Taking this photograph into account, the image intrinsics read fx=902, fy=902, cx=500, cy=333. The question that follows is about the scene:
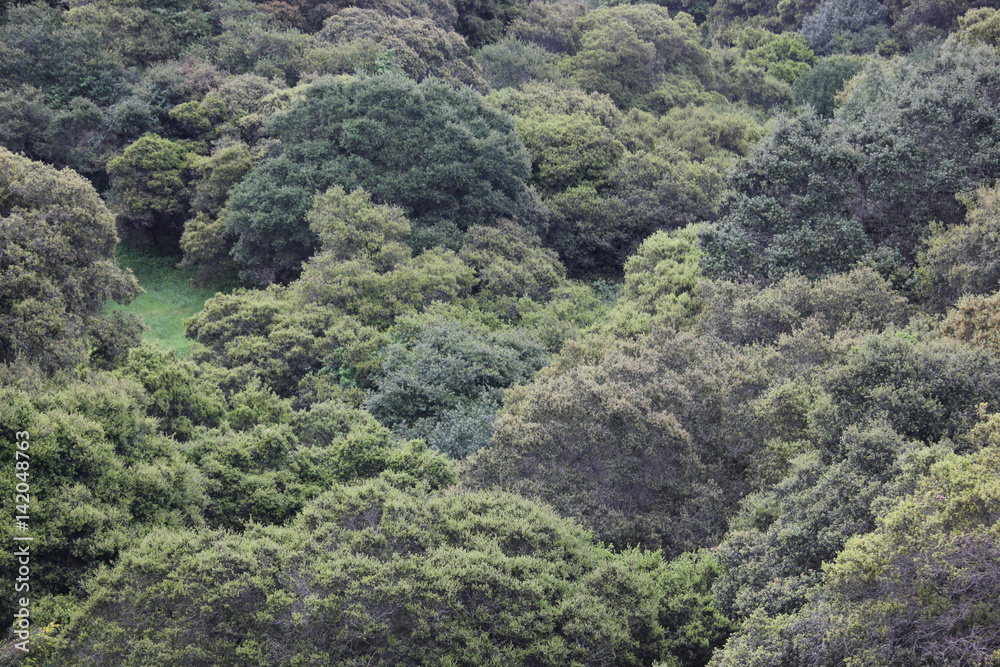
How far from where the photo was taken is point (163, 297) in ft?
93.1

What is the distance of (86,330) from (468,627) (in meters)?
11.0

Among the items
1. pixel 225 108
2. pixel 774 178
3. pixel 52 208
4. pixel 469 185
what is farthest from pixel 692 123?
pixel 52 208

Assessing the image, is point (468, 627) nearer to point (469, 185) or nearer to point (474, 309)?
point (474, 309)

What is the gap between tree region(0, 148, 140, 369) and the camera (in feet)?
54.5

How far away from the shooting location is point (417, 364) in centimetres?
2019

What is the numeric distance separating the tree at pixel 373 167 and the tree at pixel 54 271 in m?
7.46

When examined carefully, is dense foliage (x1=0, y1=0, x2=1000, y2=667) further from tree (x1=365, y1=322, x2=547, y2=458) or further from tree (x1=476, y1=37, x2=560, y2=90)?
tree (x1=476, y1=37, x2=560, y2=90)

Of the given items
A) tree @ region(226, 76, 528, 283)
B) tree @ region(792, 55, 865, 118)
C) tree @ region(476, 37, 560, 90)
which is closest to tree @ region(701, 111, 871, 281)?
tree @ region(226, 76, 528, 283)

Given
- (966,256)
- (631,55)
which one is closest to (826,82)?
(631,55)

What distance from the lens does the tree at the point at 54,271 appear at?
16619 millimetres

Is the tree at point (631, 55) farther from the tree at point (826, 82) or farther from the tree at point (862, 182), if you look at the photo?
the tree at point (862, 182)

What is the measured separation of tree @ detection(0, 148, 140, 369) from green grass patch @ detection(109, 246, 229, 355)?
5.77m

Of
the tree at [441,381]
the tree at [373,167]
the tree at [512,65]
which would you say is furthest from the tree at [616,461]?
the tree at [512,65]

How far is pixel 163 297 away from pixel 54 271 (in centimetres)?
1090
